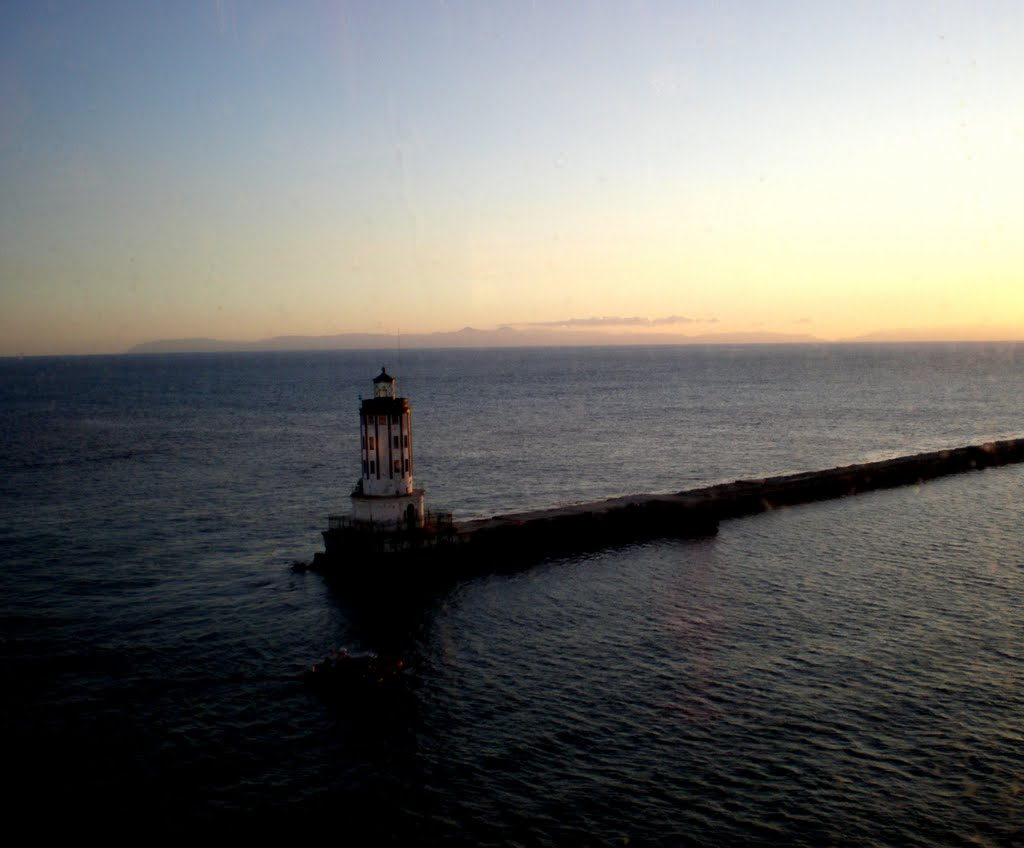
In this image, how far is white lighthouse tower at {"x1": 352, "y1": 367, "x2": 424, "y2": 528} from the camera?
1807 inches

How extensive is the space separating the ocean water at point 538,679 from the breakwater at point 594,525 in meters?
2.19

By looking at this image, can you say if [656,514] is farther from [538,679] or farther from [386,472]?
[538,679]

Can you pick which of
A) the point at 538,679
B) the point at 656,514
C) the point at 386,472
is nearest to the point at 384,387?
the point at 386,472

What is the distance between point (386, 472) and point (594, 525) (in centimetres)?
1384

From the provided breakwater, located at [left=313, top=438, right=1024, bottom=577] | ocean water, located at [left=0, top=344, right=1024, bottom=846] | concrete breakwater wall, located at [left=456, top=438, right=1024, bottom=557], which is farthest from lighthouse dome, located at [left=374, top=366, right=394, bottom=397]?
ocean water, located at [left=0, top=344, right=1024, bottom=846]

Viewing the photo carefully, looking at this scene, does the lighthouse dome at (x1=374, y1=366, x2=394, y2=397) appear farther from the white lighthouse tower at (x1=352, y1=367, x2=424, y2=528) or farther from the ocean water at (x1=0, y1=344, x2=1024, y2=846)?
the ocean water at (x1=0, y1=344, x2=1024, y2=846)

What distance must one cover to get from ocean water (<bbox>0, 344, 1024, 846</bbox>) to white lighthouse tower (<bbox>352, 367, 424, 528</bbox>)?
207 inches

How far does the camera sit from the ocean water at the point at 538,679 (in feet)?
73.5

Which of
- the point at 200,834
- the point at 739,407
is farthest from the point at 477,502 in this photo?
the point at 739,407

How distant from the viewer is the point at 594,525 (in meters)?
52.6

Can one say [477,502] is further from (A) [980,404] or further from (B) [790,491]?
(A) [980,404]

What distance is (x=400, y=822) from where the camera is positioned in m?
21.8

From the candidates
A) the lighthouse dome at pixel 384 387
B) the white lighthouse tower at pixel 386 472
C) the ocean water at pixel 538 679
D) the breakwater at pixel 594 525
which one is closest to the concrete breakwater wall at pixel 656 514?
the breakwater at pixel 594 525

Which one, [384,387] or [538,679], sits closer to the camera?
[538,679]
